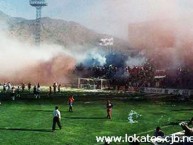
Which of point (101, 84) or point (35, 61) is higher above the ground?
point (35, 61)

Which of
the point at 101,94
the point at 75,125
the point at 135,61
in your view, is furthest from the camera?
the point at 135,61

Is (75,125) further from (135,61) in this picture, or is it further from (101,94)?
(135,61)

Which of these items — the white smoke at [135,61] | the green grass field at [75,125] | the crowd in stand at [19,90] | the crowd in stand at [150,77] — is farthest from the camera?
the white smoke at [135,61]

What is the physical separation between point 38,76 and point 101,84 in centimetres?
2635

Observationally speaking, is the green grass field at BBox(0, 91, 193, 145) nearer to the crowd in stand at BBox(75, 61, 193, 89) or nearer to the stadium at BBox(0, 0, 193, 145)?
the stadium at BBox(0, 0, 193, 145)

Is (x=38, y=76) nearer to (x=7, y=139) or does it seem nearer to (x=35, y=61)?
(x=35, y=61)

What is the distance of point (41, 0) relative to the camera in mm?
107250

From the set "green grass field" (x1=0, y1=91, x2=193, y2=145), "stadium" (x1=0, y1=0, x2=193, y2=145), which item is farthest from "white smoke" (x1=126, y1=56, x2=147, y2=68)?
"green grass field" (x1=0, y1=91, x2=193, y2=145)

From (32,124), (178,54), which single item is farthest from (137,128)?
(178,54)

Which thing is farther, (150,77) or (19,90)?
(150,77)

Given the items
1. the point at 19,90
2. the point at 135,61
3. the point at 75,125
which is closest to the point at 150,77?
the point at 135,61

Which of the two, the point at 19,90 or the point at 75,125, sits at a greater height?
the point at 19,90

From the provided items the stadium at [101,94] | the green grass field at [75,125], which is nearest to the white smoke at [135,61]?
the stadium at [101,94]

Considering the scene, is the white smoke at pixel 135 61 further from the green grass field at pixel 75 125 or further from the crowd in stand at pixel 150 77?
the green grass field at pixel 75 125
